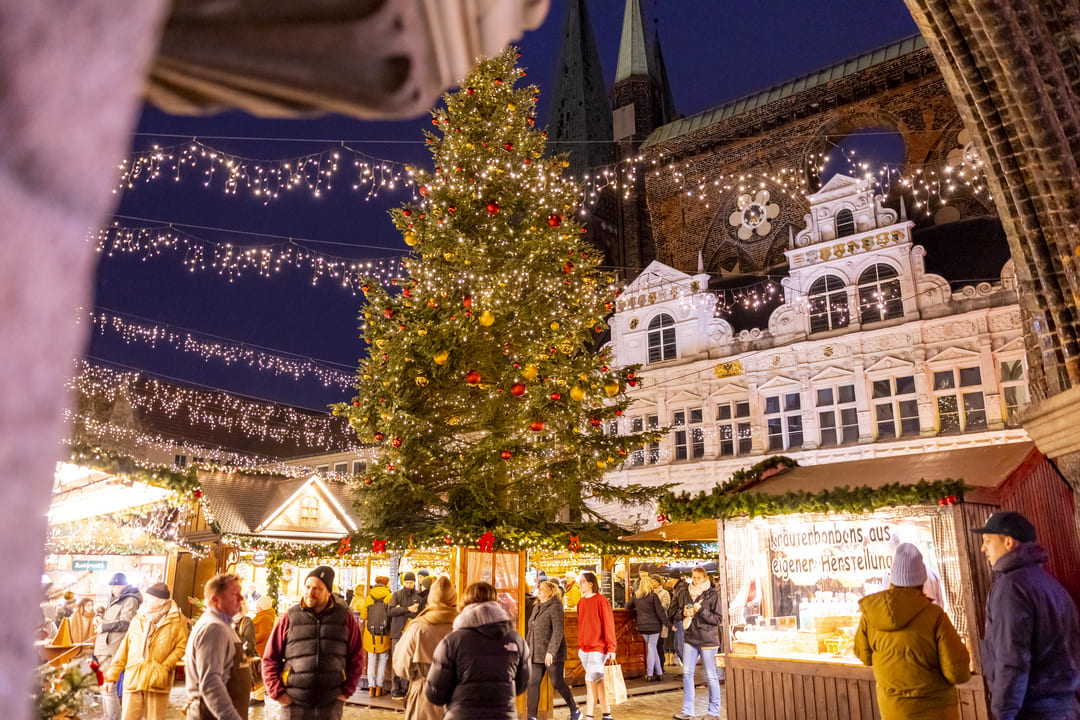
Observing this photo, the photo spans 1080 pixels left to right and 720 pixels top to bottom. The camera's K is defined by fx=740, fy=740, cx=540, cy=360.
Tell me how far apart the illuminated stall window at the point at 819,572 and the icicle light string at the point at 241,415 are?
2420 centimetres

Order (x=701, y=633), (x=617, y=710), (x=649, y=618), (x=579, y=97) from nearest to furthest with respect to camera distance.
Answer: (x=701, y=633)
(x=617, y=710)
(x=649, y=618)
(x=579, y=97)

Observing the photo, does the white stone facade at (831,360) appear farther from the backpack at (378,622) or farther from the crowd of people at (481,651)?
the crowd of people at (481,651)

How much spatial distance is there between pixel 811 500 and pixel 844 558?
2.40 ft

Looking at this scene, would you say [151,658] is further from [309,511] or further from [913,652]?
[309,511]

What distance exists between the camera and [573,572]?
1786 centimetres

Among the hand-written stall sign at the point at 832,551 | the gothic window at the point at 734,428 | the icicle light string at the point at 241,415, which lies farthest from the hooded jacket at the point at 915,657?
the icicle light string at the point at 241,415

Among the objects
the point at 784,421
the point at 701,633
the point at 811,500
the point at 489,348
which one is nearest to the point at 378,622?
the point at 489,348

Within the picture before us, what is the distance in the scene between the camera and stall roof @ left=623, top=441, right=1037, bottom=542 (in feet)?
22.2

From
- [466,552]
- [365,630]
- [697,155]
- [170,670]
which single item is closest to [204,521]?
[365,630]

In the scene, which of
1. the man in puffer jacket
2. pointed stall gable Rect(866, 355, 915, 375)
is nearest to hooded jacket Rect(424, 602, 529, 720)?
the man in puffer jacket

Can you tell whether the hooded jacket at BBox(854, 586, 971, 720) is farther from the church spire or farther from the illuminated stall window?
the church spire

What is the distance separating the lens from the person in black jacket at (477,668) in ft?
13.6

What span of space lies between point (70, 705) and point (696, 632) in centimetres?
814

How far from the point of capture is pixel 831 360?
19.6m
